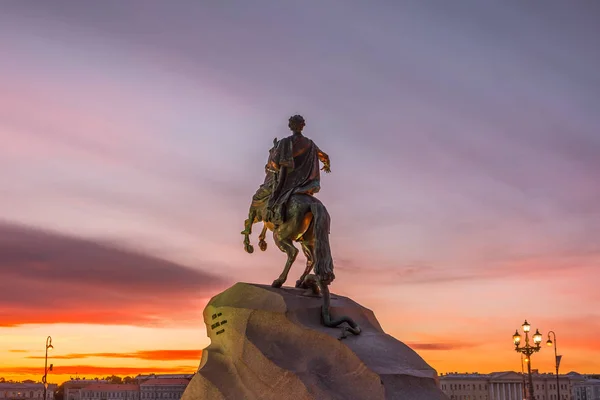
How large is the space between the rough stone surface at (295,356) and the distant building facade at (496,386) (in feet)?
545

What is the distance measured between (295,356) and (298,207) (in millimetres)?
2628

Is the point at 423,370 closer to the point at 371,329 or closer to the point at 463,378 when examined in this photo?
the point at 371,329

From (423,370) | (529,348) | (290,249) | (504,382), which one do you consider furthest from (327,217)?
(504,382)

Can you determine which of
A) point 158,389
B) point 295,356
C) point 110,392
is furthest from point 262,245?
point 158,389

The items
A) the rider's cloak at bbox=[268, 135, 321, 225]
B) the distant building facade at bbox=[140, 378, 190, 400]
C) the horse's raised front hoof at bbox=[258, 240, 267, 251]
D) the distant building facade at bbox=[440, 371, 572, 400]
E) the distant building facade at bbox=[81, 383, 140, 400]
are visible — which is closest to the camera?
the rider's cloak at bbox=[268, 135, 321, 225]

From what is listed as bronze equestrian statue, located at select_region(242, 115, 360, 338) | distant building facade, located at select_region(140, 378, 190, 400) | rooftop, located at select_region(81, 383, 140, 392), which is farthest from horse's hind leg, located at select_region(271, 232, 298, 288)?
rooftop, located at select_region(81, 383, 140, 392)

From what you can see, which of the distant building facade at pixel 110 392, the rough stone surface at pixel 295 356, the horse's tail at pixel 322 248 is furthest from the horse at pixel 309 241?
the distant building facade at pixel 110 392

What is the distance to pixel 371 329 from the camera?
49.4 feet

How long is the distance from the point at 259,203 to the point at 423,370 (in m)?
4.36

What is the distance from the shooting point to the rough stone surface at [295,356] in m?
13.3

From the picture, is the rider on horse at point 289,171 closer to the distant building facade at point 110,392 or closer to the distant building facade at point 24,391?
the distant building facade at point 110,392

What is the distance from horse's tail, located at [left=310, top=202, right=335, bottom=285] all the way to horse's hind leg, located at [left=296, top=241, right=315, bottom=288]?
362 mm

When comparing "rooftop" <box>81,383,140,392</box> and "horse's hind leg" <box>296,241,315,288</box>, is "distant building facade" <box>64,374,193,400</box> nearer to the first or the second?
"rooftop" <box>81,383,140,392</box>

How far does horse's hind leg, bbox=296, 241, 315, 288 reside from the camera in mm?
15422
